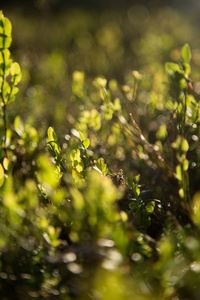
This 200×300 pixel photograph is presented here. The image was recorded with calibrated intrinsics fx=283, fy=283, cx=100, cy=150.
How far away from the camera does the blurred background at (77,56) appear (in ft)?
6.82

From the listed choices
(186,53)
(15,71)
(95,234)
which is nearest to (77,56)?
(15,71)

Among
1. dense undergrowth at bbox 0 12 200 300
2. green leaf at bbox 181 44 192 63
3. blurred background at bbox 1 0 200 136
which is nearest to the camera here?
dense undergrowth at bbox 0 12 200 300

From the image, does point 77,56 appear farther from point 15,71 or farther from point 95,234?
point 95,234

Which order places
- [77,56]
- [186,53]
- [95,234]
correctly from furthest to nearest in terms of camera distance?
[77,56], [186,53], [95,234]

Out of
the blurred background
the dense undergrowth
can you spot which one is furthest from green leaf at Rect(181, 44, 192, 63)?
the blurred background

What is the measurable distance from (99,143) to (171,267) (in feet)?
2.93

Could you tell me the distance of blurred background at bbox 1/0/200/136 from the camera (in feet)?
6.82

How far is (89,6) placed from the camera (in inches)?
309

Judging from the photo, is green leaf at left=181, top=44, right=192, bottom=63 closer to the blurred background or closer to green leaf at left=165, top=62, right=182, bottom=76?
green leaf at left=165, top=62, right=182, bottom=76

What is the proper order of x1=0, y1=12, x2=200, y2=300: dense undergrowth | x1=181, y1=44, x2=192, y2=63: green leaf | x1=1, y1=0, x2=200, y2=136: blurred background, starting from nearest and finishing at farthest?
x1=0, y1=12, x2=200, y2=300: dense undergrowth
x1=181, y1=44, x2=192, y2=63: green leaf
x1=1, y1=0, x2=200, y2=136: blurred background

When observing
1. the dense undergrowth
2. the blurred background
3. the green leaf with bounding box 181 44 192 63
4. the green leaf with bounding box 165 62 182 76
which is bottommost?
the blurred background

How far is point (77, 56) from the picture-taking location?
3.38 m

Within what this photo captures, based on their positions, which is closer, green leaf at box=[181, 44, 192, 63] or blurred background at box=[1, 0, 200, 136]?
green leaf at box=[181, 44, 192, 63]

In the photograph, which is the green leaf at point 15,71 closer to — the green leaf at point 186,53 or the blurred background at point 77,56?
the blurred background at point 77,56
